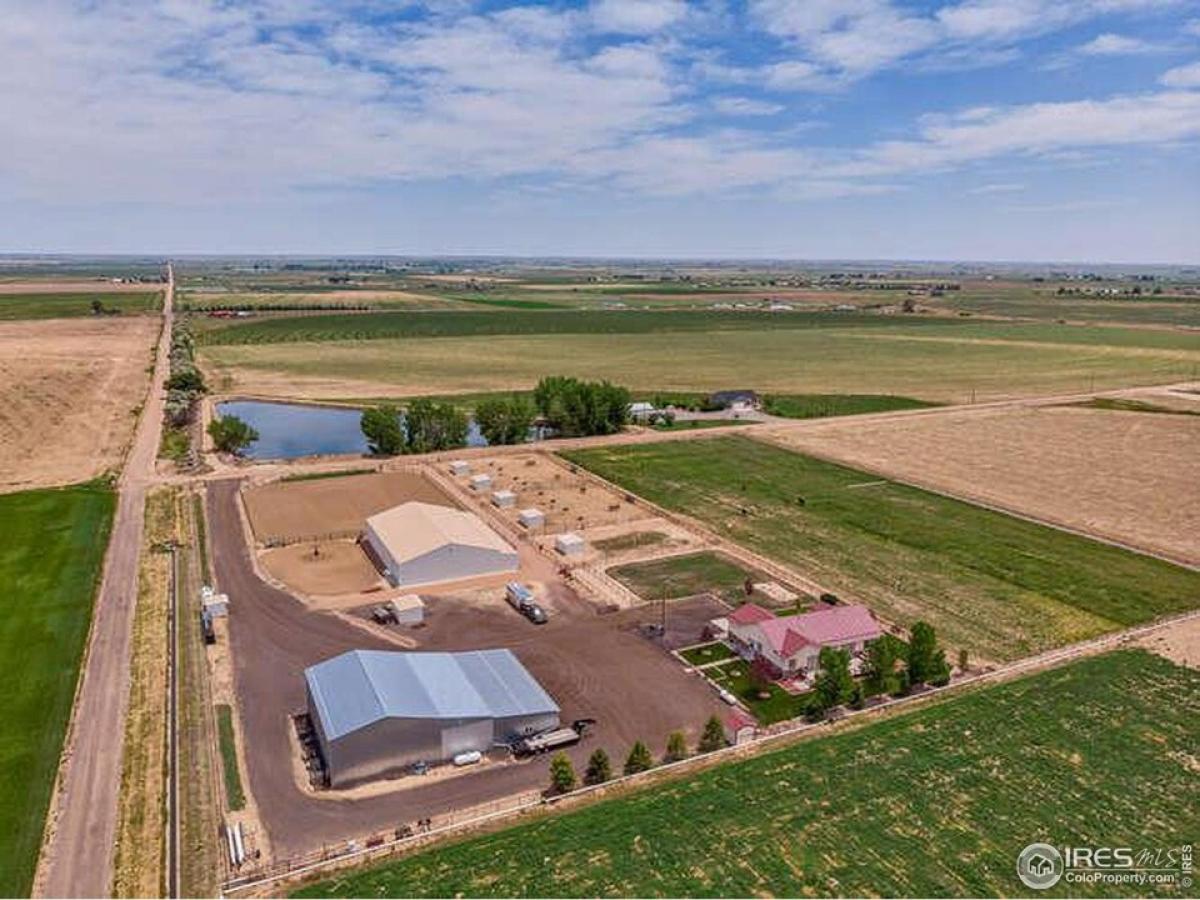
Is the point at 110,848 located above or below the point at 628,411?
below

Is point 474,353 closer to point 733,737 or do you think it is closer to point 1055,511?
point 1055,511

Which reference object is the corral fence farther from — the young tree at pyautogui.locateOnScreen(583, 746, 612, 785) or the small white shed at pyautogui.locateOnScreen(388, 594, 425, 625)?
the small white shed at pyautogui.locateOnScreen(388, 594, 425, 625)

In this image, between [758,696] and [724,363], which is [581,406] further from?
[724,363]

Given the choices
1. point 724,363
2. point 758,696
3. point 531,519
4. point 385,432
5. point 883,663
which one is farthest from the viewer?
point 724,363

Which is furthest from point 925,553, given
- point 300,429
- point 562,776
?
point 300,429

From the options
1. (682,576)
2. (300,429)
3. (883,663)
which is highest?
(883,663)

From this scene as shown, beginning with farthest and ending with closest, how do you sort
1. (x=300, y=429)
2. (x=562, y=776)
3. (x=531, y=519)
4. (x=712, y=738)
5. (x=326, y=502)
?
1. (x=300, y=429)
2. (x=326, y=502)
3. (x=531, y=519)
4. (x=712, y=738)
5. (x=562, y=776)

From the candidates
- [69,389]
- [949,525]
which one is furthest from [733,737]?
[69,389]
